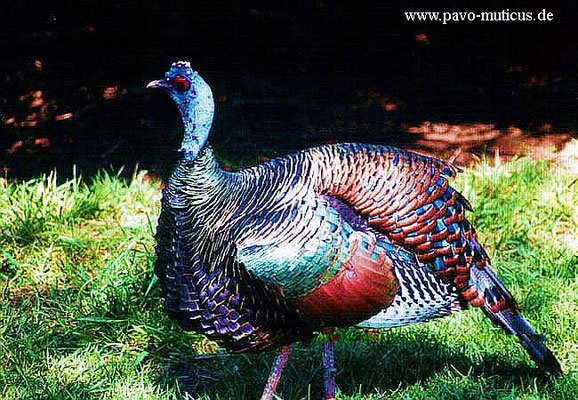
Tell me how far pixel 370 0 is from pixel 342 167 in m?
3.02

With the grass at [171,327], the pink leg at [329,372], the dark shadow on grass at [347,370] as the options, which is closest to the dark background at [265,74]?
the grass at [171,327]

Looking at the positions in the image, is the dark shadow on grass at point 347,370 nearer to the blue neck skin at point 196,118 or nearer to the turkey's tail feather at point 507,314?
the turkey's tail feather at point 507,314

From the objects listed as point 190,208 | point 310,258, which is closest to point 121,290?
point 190,208

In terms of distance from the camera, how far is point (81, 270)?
455 cm

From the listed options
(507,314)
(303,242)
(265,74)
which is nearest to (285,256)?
(303,242)

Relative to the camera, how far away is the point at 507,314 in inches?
139

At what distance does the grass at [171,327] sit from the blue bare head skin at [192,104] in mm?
1195

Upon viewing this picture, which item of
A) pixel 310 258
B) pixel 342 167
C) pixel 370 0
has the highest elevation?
pixel 370 0

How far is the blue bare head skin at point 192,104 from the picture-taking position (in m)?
3.24

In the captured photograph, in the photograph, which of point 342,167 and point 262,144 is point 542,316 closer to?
point 342,167

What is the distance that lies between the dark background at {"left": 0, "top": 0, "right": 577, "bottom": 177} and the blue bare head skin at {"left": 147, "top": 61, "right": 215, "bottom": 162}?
257cm

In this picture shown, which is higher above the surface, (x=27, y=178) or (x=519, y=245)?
(x=27, y=178)

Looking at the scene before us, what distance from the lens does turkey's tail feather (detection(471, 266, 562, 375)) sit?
3.47 m

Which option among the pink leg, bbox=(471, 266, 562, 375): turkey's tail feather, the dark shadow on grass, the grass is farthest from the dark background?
bbox=(471, 266, 562, 375): turkey's tail feather
